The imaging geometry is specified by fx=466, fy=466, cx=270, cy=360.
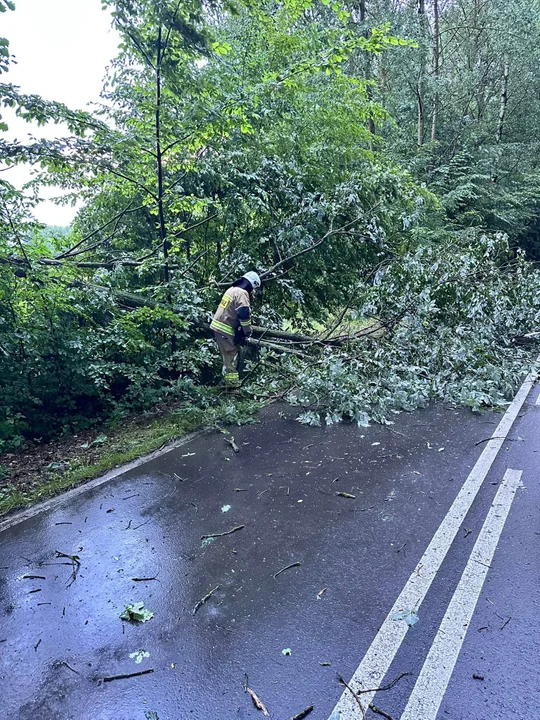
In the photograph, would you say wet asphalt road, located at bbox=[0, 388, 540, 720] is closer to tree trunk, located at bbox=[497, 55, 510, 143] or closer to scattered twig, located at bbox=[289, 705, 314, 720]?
scattered twig, located at bbox=[289, 705, 314, 720]

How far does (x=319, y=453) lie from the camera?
17.4 feet

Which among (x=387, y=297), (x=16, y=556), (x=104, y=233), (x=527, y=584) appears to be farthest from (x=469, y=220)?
(x=16, y=556)

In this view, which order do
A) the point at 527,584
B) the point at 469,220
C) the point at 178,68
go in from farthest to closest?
1. the point at 469,220
2. the point at 178,68
3. the point at 527,584

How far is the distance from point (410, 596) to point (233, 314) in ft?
16.8

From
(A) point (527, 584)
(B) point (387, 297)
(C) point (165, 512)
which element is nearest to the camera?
(A) point (527, 584)

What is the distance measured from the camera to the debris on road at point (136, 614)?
289cm

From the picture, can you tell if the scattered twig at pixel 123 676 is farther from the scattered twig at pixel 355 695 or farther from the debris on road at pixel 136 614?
the scattered twig at pixel 355 695

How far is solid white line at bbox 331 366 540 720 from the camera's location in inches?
91.0

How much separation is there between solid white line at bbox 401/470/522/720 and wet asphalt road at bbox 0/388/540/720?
47 millimetres

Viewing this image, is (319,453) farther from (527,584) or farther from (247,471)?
(527,584)

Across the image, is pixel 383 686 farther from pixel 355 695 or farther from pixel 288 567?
pixel 288 567

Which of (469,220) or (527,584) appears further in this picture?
(469,220)

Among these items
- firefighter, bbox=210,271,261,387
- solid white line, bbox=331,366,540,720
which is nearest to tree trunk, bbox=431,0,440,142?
firefighter, bbox=210,271,261,387

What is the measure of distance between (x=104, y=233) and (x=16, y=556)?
6031mm
